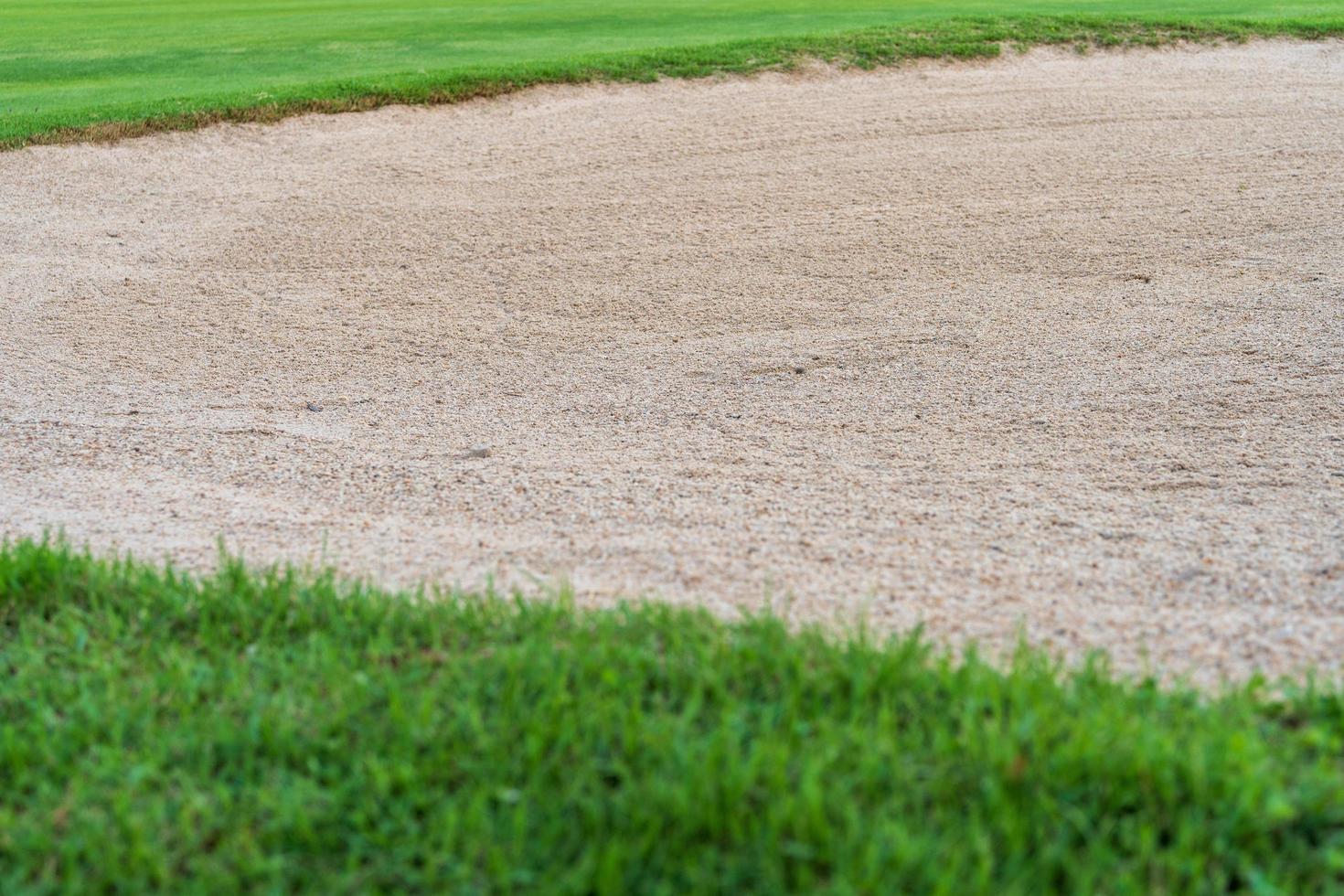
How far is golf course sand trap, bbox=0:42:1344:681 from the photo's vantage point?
3760 millimetres

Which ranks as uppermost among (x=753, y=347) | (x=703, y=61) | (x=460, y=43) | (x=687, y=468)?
(x=460, y=43)

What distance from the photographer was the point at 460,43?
13.2m

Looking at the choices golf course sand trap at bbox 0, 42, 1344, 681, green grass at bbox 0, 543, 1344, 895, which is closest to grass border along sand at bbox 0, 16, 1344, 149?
golf course sand trap at bbox 0, 42, 1344, 681

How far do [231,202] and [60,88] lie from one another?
160 inches

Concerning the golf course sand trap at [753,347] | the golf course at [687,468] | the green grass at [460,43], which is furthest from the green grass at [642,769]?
the green grass at [460,43]

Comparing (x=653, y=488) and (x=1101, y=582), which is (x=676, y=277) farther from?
(x=1101, y=582)

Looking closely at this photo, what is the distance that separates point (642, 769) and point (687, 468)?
7.93 ft

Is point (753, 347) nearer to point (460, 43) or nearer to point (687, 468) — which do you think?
point (687, 468)

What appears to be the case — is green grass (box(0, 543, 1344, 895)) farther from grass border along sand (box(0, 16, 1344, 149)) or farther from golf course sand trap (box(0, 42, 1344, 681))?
grass border along sand (box(0, 16, 1344, 149))

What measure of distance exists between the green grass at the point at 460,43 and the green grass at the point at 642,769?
806 cm

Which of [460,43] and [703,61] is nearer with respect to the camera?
[703,61]

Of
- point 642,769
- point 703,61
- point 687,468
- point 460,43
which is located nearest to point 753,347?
point 687,468

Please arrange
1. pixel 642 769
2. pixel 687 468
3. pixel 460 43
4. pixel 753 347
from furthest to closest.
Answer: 1. pixel 460 43
2. pixel 753 347
3. pixel 687 468
4. pixel 642 769

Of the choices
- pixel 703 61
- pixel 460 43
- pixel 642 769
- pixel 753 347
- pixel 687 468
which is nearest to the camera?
pixel 642 769
